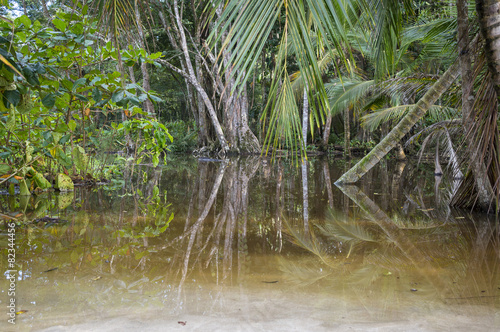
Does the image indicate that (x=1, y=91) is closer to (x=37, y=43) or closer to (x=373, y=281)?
(x=37, y=43)

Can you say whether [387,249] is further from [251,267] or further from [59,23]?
[59,23]

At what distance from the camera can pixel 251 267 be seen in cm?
200

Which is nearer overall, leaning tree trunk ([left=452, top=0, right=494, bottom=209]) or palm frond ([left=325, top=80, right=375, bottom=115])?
leaning tree trunk ([left=452, top=0, right=494, bottom=209])

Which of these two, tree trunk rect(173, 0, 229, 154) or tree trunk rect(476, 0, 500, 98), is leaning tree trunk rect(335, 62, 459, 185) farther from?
tree trunk rect(173, 0, 229, 154)

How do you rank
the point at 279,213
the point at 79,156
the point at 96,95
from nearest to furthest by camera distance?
the point at 96,95 < the point at 279,213 < the point at 79,156

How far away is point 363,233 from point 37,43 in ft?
9.39

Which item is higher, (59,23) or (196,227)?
(59,23)

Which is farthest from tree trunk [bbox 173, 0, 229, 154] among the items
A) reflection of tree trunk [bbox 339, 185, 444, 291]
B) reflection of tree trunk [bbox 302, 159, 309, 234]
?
reflection of tree trunk [bbox 339, 185, 444, 291]

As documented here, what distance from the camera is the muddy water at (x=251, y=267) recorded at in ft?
4.62

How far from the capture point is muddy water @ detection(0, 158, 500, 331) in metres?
1.41

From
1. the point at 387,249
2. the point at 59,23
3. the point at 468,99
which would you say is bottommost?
the point at 387,249

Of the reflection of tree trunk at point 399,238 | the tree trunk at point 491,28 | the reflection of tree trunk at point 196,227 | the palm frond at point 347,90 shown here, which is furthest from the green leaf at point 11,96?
the palm frond at point 347,90

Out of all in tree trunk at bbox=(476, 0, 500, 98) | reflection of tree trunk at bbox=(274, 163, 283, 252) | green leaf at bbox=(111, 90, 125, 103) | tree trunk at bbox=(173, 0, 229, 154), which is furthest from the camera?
tree trunk at bbox=(173, 0, 229, 154)

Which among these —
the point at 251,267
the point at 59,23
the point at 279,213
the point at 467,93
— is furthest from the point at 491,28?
the point at 59,23
